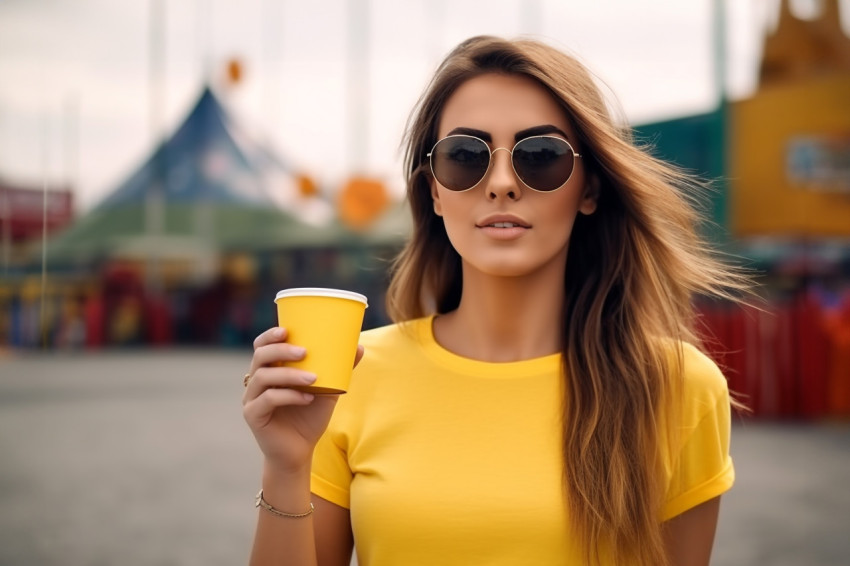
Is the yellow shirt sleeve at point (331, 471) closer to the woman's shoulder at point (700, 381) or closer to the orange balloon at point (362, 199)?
the woman's shoulder at point (700, 381)

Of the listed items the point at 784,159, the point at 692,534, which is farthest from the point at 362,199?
the point at 692,534

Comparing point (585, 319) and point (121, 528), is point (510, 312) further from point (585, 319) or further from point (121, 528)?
point (121, 528)

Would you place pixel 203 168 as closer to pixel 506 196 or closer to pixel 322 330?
pixel 506 196

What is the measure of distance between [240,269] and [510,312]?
2560 centimetres

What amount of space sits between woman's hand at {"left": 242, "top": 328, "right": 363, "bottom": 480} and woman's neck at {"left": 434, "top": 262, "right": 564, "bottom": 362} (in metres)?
0.37

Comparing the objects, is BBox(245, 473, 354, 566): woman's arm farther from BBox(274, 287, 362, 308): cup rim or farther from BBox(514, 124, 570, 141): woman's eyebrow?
BBox(514, 124, 570, 141): woman's eyebrow

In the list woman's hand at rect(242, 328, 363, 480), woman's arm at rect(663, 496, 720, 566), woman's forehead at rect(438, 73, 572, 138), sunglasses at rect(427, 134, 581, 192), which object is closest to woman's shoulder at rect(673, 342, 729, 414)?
woman's arm at rect(663, 496, 720, 566)

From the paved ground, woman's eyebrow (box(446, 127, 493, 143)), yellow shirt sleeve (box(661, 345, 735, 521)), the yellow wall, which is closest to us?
yellow shirt sleeve (box(661, 345, 735, 521))

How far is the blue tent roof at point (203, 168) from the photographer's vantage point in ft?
69.5

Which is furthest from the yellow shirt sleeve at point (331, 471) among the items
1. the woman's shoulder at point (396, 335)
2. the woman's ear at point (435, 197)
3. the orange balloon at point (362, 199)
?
the orange balloon at point (362, 199)

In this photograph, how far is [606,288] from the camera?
6.81ft

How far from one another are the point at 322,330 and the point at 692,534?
0.90 m

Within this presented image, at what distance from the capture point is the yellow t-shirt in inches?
67.0

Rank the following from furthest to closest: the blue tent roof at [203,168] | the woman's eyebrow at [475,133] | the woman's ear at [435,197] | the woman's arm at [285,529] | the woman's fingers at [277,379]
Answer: the blue tent roof at [203,168], the woman's ear at [435,197], the woman's eyebrow at [475,133], the woman's arm at [285,529], the woman's fingers at [277,379]
